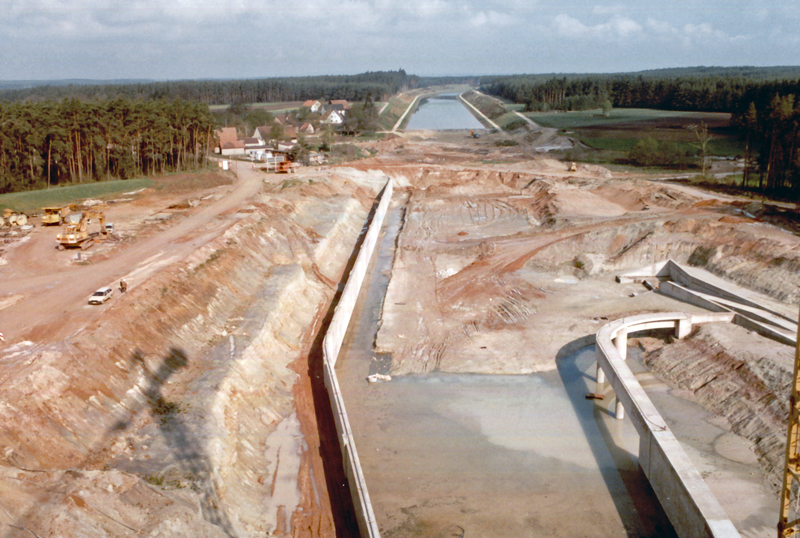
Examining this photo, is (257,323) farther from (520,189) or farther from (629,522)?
(520,189)

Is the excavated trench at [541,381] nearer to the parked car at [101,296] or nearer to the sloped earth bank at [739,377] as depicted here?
the sloped earth bank at [739,377]

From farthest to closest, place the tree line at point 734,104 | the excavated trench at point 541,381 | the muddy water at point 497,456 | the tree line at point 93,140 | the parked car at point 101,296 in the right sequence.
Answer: the tree line at point 734,104
the tree line at point 93,140
the parked car at point 101,296
the excavated trench at point 541,381
the muddy water at point 497,456

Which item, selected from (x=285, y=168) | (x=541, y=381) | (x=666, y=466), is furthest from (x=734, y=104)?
(x=666, y=466)

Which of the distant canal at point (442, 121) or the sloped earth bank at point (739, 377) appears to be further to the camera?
the distant canal at point (442, 121)

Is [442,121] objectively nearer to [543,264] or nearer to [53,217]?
[543,264]

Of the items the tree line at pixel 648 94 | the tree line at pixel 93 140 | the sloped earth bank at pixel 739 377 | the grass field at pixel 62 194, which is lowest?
the sloped earth bank at pixel 739 377

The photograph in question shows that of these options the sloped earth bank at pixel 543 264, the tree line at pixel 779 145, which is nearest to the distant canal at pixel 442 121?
the tree line at pixel 779 145

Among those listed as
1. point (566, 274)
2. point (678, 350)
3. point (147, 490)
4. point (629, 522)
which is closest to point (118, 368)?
point (147, 490)
